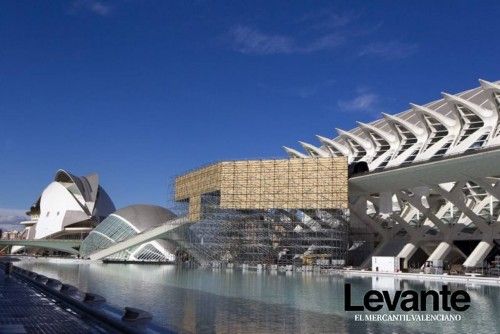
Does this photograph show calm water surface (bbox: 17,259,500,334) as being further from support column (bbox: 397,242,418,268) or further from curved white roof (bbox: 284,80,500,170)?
support column (bbox: 397,242,418,268)

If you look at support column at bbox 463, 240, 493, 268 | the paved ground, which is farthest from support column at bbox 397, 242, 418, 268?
the paved ground

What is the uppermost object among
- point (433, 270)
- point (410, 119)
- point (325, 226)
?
point (410, 119)

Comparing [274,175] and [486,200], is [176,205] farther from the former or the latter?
[486,200]

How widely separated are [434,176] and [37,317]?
1289 inches

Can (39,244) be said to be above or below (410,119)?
below

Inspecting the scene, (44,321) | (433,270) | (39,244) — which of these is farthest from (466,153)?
(39,244)

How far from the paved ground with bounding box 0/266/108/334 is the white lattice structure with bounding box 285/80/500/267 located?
27.5 metres

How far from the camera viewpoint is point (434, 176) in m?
39.0

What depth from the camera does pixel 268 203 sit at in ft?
151

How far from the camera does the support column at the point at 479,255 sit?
126 ft

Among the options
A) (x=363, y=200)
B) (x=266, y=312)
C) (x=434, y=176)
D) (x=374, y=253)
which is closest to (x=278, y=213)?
(x=363, y=200)

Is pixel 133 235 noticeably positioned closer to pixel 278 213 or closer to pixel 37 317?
pixel 278 213

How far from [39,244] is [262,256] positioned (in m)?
44.4

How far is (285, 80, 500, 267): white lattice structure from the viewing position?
38188 mm
